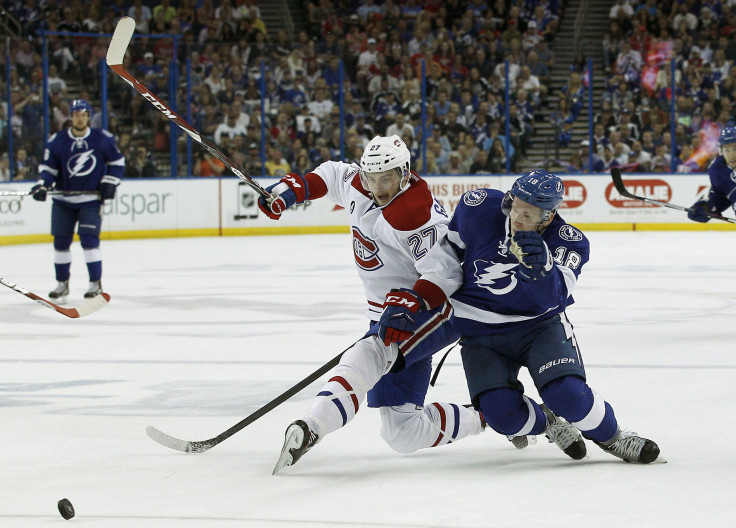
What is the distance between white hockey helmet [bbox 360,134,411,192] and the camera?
122 inches

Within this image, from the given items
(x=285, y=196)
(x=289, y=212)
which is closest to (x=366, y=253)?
(x=285, y=196)

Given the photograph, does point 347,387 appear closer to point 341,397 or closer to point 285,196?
point 341,397

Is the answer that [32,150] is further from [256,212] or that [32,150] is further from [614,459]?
[614,459]

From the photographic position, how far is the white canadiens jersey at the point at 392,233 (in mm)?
3150

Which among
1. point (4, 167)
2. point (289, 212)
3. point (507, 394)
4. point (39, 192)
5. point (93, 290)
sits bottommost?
point (289, 212)

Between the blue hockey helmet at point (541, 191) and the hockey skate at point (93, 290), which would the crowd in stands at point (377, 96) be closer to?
the hockey skate at point (93, 290)

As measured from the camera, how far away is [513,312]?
10.1 ft

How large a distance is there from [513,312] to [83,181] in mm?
5120

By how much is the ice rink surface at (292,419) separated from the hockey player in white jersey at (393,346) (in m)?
0.10

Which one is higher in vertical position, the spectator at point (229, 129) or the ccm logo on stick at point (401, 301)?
the ccm logo on stick at point (401, 301)

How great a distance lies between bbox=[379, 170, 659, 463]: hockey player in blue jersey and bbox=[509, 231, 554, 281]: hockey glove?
0.28 feet

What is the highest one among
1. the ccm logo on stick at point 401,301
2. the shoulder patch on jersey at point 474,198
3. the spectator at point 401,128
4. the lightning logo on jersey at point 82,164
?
the shoulder patch on jersey at point 474,198

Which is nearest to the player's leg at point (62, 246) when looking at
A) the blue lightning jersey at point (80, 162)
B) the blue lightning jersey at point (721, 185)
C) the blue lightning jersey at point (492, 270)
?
the blue lightning jersey at point (80, 162)

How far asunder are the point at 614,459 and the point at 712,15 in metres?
13.0
